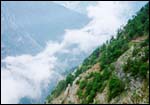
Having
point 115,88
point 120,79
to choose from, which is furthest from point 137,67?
point 115,88

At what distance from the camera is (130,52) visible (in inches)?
2931

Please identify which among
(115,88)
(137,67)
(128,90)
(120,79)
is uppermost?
(137,67)

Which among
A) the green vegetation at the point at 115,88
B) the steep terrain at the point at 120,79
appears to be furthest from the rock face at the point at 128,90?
the green vegetation at the point at 115,88

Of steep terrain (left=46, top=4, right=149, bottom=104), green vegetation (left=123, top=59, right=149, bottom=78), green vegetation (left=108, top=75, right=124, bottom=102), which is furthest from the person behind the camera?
green vegetation (left=108, top=75, right=124, bottom=102)

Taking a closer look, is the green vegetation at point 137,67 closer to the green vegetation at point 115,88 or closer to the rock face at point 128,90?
the rock face at point 128,90

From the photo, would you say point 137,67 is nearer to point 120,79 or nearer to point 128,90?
point 120,79

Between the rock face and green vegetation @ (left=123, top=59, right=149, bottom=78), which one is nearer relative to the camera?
the rock face

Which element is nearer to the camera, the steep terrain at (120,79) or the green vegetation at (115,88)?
the steep terrain at (120,79)

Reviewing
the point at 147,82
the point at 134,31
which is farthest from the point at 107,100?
the point at 134,31

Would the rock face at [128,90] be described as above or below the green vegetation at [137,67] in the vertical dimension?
below

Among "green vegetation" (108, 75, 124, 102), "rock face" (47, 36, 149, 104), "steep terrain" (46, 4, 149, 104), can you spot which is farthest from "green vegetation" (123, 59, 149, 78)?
"green vegetation" (108, 75, 124, 102)

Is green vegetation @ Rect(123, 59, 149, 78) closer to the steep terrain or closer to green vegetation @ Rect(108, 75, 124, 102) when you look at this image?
the steep terrain

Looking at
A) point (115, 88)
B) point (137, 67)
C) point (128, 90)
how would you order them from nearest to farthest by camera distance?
point (128, 90)
point (115, 88)
point (137, 67)

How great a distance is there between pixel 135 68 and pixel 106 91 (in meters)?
5.90
